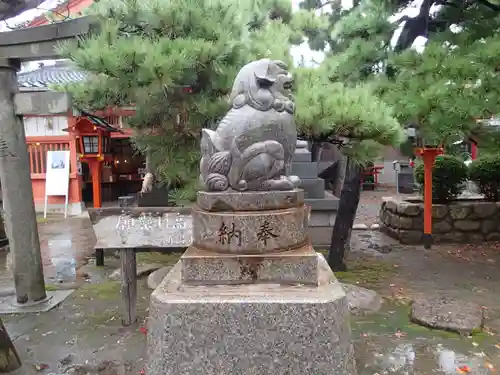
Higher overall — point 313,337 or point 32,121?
point 32,121

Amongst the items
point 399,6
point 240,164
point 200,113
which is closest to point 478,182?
point 399,6

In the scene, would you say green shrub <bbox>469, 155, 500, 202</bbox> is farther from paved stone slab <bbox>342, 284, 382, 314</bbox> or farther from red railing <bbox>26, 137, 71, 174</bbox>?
red railing <bbox>26, 137, 71, 174</bbox>

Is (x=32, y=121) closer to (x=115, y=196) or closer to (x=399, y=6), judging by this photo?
(x=115, y=196)

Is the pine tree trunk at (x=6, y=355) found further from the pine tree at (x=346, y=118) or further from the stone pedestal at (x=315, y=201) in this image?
the stone pedestal at (x=315, y=201)

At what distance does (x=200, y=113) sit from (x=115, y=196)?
11.7m

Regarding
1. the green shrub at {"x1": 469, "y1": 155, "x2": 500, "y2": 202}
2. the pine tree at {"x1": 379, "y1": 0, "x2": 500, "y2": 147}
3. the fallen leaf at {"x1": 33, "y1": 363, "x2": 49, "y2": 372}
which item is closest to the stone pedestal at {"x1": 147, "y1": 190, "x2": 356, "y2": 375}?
the fallen leaf at {"x1": 33, "y1": 363, "x2": 49, "y2": 372}

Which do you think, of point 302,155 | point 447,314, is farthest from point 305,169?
point 447,314

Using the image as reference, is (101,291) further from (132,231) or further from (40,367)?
(40,367)

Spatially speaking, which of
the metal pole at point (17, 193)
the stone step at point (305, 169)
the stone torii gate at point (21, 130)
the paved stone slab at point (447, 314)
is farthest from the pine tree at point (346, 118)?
the metal pole at point (17, 193)

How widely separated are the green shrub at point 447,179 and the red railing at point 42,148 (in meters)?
9.68

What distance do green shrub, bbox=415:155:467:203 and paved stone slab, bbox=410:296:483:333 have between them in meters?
3.71

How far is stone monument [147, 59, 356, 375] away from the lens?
242 cm

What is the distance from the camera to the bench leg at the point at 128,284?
157 inches

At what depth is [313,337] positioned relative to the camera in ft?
7.88
